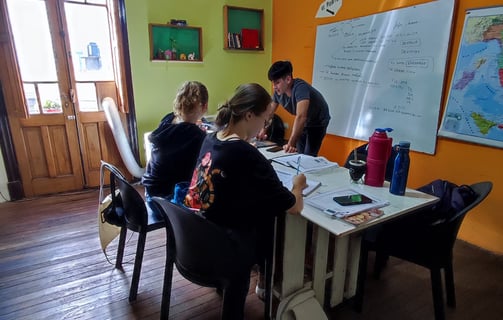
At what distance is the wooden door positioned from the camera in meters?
2.91

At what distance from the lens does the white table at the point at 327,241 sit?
1.28 m

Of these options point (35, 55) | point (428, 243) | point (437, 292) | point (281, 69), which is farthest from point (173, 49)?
point (437, 292)

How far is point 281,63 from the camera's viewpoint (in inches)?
98.4

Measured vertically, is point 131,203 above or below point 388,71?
below

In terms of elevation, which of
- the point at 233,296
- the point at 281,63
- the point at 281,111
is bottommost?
the point at 233,296

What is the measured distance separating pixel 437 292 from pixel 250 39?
3311 millimetres

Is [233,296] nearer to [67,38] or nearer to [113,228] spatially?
[113,228]

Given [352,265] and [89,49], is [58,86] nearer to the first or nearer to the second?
[89,49]

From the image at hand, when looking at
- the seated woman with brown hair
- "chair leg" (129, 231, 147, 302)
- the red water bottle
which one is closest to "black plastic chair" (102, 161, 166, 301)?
"chair leg" (129, 231, 147, 302)

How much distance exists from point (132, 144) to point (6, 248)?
5.09ft

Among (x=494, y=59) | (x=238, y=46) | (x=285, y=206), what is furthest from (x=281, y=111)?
(x=285, y=206)

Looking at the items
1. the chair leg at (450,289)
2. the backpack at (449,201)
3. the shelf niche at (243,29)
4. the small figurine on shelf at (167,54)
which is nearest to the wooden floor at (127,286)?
the chair leg at (450,289)

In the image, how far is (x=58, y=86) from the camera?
3127 mm

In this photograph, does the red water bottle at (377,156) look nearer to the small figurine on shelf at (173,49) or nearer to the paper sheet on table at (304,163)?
the paper sheet on table at (304,163)
